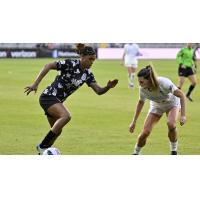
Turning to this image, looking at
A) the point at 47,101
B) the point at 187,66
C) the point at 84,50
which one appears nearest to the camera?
the point at 84,50

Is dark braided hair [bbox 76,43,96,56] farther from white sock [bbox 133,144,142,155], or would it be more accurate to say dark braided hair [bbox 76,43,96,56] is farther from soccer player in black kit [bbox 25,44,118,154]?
white sock [bbox 133,144,142,155]

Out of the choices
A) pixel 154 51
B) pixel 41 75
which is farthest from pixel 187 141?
pixel 41 75

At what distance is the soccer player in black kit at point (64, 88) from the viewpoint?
27.1 feet

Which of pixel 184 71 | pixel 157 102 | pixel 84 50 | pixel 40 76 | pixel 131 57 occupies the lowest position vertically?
pixel 184 71

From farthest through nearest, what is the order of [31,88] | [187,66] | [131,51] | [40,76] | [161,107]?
[187,66], [131,51], [161,107], [40,76], [31,88]

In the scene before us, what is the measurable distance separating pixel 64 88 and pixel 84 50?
1.42ft

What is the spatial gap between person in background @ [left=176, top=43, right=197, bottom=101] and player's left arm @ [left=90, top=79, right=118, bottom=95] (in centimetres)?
88

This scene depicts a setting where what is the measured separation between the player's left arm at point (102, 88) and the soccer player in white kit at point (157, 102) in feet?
0.88

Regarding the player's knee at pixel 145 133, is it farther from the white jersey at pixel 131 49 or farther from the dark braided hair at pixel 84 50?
the dark braided hair at pixel 84 50

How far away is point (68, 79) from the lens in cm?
830

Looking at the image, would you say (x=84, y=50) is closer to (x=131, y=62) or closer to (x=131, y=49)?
(x=131, y=49)

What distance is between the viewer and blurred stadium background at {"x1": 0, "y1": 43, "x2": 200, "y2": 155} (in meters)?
8.41

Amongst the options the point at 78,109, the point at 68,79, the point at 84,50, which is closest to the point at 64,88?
the point at 68,79

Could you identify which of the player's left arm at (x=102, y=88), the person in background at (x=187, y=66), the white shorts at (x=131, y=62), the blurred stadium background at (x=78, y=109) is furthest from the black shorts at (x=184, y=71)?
the player's left arm at (x=102, y=88)
